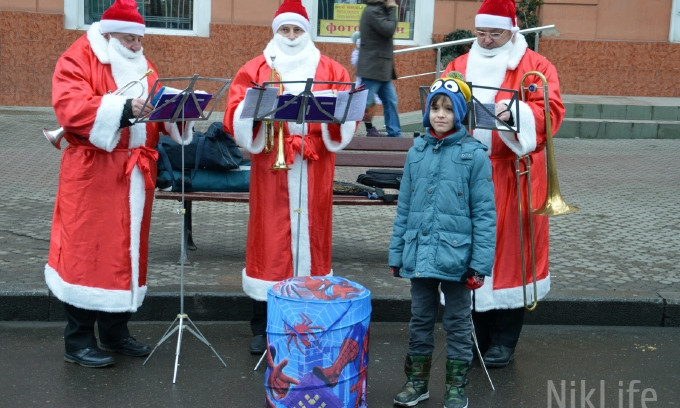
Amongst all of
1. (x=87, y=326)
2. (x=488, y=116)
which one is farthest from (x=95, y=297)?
(x=488, y=116)

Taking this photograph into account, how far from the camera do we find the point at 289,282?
4.83m

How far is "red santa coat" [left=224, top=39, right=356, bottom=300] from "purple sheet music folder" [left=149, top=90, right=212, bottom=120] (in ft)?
0.88

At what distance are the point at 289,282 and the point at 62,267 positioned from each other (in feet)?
4.38

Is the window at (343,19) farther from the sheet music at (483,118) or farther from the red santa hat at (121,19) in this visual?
the sheet music at (483,118)

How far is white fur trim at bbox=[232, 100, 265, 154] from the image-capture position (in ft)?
17.7

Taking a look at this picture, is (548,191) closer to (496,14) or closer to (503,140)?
(503,140)

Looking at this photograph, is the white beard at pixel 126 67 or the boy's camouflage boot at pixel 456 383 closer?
the boy's camouflage boot at pixel 456 383

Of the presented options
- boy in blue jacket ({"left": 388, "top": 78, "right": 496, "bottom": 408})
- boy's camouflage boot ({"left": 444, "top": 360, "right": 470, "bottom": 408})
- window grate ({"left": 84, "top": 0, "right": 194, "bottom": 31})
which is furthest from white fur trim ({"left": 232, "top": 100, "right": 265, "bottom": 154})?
window grate ({"left": 84, "top": 0, "right": 194, "bottom": 31})

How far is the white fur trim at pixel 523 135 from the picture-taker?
200 inches

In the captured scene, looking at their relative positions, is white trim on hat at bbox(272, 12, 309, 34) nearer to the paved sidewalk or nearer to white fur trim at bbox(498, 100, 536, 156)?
white fur trim at bbox(498, 100, 536, 156)

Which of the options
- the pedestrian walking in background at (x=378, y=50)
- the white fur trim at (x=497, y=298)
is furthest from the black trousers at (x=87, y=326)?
the pedestrian walking in background at (x=378, y=50)

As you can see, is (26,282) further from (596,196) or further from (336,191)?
(596,196)

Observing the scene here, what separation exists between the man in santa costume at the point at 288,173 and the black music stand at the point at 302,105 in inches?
8.6

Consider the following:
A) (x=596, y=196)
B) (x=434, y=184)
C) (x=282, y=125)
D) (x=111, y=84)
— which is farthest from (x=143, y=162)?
(x=596, y=196)
